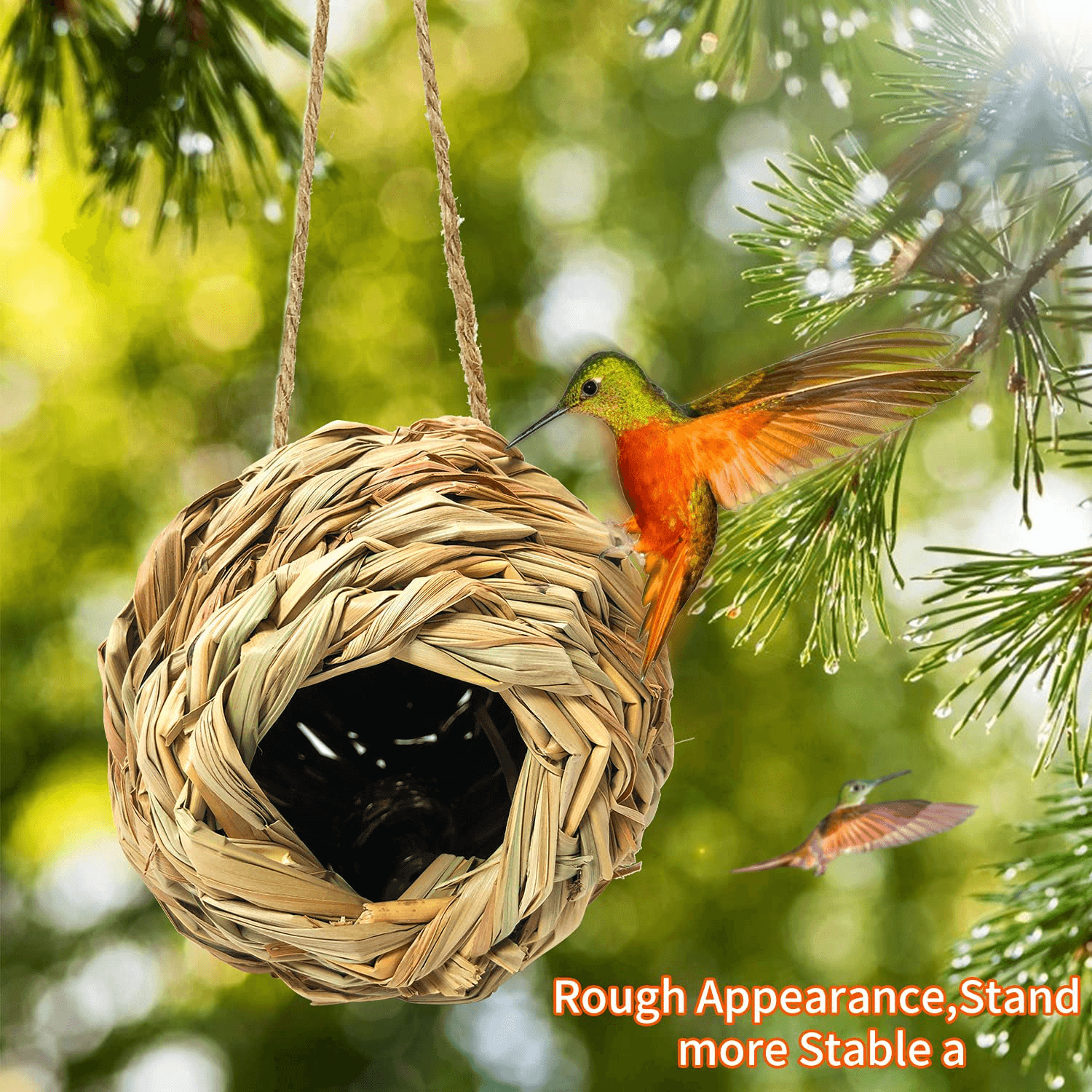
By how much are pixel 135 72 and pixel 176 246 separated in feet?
3.47

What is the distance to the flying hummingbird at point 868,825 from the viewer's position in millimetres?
838

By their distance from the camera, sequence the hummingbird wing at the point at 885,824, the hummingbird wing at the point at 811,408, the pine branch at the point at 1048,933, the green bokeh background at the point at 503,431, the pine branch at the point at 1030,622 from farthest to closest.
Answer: the green bokeh background at the point at 503,431 < the hummingbird wing at the point at 885,824 < the pine branch at the point at 1048,933 < the pine branch at the point at 1030,622 < the hummingbird wing at the point at 811,408

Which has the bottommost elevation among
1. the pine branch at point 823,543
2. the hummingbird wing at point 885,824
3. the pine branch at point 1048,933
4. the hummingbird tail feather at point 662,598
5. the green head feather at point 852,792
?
the pine branch at point 1048,933

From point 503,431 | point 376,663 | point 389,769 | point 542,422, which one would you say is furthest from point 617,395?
point 503,431

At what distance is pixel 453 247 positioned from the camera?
2.02 ft

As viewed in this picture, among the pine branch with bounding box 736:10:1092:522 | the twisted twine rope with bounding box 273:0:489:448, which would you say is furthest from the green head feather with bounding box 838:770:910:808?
the twisted twine rope with bounding box 273:0:489:448

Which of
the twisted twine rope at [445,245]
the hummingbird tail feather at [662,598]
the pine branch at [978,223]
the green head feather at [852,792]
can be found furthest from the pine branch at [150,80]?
the green head feather at [852,792]

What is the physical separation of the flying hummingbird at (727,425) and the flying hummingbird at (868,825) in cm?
42

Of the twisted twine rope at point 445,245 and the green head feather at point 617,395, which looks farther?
the twisted twine rope at point 445,245

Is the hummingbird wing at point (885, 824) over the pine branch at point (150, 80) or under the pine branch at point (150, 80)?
under

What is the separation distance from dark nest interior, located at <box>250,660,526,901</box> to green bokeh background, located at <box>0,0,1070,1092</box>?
1.18m

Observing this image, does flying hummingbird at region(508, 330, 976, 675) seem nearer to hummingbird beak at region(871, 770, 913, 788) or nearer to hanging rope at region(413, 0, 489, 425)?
hanging rope at region(413, 0, 489, 425)

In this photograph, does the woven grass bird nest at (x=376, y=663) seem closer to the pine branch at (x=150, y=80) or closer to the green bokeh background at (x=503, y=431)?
the pine branch at (x=150, y=80)

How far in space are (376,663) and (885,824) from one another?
1.92 ft
